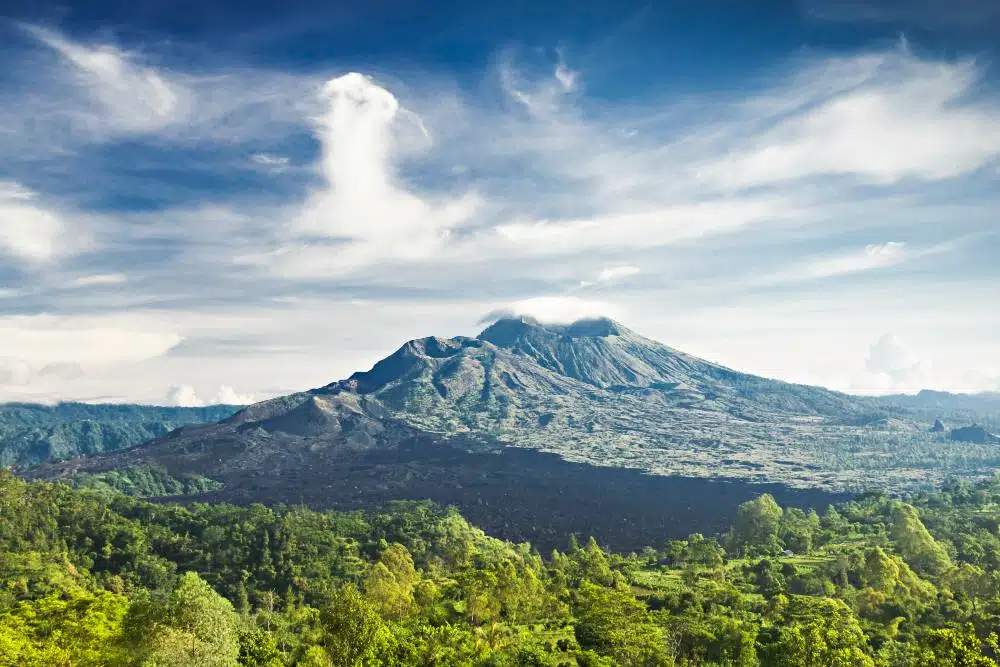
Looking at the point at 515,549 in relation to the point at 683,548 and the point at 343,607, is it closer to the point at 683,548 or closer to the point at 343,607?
the point at 683,548

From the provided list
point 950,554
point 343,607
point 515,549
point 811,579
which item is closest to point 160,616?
point 343,607

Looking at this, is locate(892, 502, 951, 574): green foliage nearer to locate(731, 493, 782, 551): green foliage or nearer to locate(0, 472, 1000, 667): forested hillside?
locate(0, 472, 1000, 667): forested hillside

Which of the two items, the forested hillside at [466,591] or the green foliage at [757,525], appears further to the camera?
the green foliage at [757,525]

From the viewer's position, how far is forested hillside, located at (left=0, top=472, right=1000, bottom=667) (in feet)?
105

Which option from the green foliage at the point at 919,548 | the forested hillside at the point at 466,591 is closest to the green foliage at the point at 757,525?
the forested hillside at the point at 466,591

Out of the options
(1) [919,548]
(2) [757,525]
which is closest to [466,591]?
(1) [919,548]

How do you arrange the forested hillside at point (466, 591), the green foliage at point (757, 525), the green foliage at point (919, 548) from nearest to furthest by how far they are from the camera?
1. the forested hillside at point (466, 591)
2. the green foliage at point (919, 548)
3. the green foliage at point (757, 525)

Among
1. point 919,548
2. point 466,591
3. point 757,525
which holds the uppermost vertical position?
point 466,591

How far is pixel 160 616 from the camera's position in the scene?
30.7 m

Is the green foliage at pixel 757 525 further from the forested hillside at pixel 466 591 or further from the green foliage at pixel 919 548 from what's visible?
the green foliage at pixel 919 548

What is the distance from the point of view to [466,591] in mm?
51250

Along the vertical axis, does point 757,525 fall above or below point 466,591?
below

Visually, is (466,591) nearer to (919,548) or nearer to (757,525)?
(919,548)

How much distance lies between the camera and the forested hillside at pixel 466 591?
31969mm
